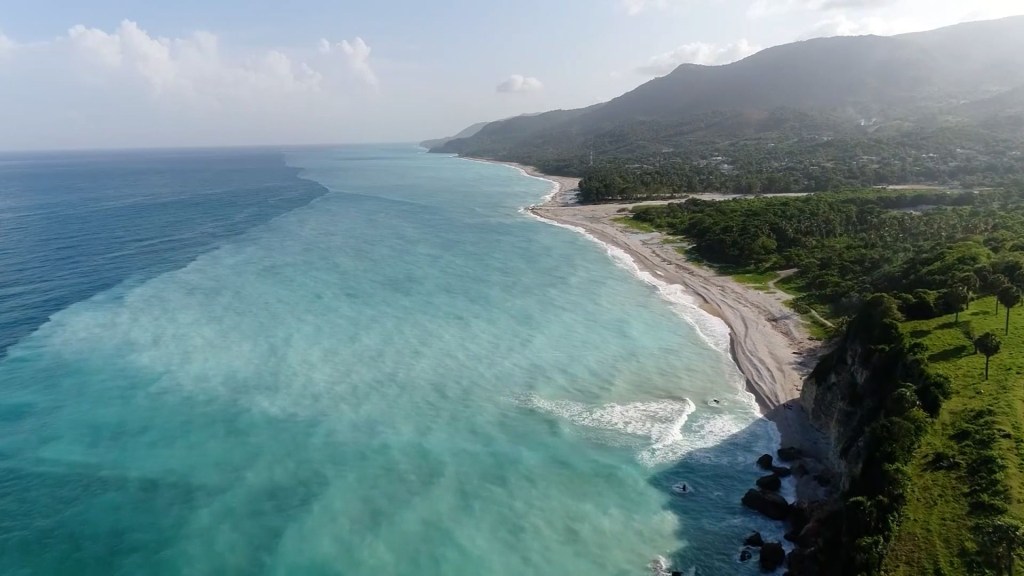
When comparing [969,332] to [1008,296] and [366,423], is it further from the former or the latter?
[366,423]

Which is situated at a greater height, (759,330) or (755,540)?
(759,330)

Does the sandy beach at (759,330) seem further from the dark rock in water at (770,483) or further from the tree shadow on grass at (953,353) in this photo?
the tree shadow on grass at (953,353)

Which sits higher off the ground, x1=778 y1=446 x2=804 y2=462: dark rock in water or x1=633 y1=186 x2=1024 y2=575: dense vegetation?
x1=633 y1=186 x2=1024 y2=575: dense vegetation

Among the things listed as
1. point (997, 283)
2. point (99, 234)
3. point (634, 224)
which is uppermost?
point (997, 283)

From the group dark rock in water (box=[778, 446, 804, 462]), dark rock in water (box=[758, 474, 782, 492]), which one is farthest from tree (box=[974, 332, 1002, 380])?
dark rock in water (box=[758, 474, 782, 492])

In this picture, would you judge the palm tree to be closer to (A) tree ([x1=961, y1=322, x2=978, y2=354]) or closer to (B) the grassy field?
(A) tree ([x1=961, y1=322, x2=978, y2=354])

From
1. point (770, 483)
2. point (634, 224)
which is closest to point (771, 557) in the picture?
point (770, 483)

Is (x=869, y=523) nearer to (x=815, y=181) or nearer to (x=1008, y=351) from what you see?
(x=1008, y=351)
